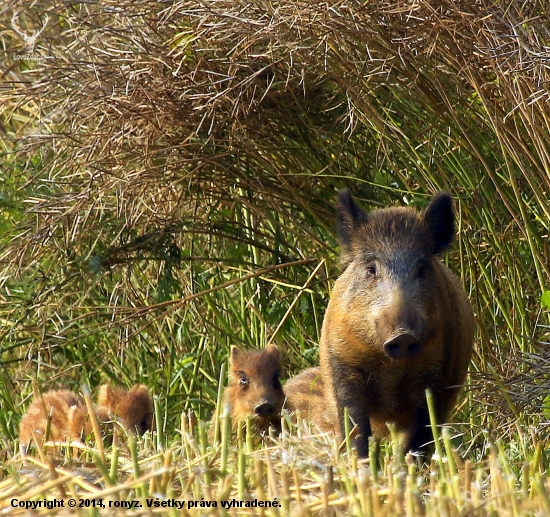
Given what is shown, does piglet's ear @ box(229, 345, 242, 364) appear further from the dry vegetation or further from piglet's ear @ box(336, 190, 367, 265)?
piglet's ear @ box(336, 190, 367, 265)

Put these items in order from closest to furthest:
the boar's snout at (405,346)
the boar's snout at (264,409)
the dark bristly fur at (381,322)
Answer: the boar's snout at (405,346) < the dark bristly fur at (381,322) < the boar's snout at (264,409)

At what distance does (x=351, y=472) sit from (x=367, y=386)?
1.82 metres

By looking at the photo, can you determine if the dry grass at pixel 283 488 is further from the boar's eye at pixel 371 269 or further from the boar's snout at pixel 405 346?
the boar's eye at pixel 371 269

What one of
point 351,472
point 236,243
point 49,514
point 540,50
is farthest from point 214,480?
point 236,243


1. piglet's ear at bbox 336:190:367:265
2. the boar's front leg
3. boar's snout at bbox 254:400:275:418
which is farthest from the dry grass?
boar's snout at bbox 254:400:275:418

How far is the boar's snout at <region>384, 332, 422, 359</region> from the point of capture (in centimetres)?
436

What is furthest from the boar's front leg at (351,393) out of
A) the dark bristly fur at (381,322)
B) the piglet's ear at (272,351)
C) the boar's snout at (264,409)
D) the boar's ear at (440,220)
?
the piglet's ear at (272,351)

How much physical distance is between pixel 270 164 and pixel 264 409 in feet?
5.16

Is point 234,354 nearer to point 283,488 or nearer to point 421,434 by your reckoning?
point 421,434

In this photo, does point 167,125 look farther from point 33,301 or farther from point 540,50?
point 540,50

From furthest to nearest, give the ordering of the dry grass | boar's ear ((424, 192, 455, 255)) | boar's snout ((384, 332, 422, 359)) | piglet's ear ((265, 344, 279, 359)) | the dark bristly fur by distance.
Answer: piglet's ear ((265, 344, 279, 359)), boar's ear ((424, 192, 455, 255)), the dark bristly fur, boar's snout ((384, 332, 422, 359)), the dry grass

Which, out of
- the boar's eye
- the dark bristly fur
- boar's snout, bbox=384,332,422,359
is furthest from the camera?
the boar's eye

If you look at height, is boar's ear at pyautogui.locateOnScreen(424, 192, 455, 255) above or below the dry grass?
above

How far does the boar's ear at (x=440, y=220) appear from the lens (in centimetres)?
510
